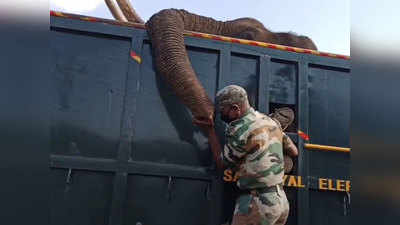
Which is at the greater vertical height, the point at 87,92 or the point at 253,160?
the point at 87,92

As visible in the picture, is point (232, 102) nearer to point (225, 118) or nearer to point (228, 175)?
point (225, 118)

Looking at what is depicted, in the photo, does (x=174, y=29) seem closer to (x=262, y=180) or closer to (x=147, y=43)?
(x=147, y=43)

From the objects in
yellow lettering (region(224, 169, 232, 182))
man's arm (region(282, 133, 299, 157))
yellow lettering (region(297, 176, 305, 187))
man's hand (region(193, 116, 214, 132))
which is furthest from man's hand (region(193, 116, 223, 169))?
yellow lettering (region(297, 176, 305, 187))

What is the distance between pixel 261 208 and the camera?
92.7 inches

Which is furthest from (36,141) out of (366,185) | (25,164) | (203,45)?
(203,45)

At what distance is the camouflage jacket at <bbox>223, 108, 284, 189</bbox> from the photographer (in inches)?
94.4

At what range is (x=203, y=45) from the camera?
2.88 m

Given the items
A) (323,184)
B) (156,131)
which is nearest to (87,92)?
(156,131)

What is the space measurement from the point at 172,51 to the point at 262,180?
1110 mm

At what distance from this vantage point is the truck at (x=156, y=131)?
256 centimetres

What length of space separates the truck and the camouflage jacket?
1.03ft

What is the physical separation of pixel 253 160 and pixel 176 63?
2.91ft

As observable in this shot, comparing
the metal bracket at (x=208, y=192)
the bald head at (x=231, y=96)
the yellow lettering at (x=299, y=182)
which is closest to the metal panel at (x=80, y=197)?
the metal bracket at (x=208, y=192)

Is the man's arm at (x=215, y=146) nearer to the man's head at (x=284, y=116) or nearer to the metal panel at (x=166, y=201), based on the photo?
the metal panel at (x=166, y=201)
